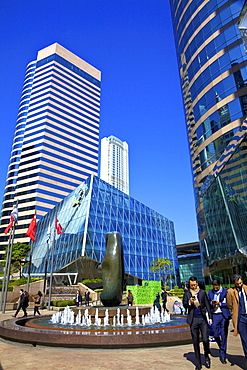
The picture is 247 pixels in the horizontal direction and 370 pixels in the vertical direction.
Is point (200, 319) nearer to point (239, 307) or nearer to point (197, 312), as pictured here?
point (197, 312)

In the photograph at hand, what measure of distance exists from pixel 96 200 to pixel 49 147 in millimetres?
44237

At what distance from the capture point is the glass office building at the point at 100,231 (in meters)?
44.3

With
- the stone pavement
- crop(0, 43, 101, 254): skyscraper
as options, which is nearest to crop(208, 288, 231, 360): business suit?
the stone pavement

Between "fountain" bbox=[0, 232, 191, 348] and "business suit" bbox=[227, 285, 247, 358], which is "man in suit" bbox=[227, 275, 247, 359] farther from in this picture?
"fountain" bbox=[0, 232, 191, 348]

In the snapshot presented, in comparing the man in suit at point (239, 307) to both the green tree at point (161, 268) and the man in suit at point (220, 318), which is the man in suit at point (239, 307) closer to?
the man in suit at point (220, 318)

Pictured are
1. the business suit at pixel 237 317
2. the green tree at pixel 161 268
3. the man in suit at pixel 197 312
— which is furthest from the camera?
the green tree at pixel 161 268

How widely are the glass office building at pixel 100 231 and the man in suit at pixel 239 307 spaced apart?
3764cm

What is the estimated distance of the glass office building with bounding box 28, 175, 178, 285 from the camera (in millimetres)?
44312

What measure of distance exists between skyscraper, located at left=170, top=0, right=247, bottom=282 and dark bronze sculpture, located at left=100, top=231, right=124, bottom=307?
10.9m

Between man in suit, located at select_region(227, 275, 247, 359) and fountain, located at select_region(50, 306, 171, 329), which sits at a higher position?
man in suit, located at select_region(227, 275, 247, 359)

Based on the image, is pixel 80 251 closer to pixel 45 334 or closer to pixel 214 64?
pixel 214 64

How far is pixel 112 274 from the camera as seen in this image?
44.5 ft

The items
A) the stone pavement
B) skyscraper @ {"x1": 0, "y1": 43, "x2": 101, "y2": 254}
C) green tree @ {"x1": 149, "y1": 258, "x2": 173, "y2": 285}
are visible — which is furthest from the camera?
skyscraper @ {"x1": 0, "y1": 43, "x2": 101, "y2": 254}

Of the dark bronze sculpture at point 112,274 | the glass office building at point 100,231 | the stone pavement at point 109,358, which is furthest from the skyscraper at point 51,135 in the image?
the stone pavement at point 109,358
